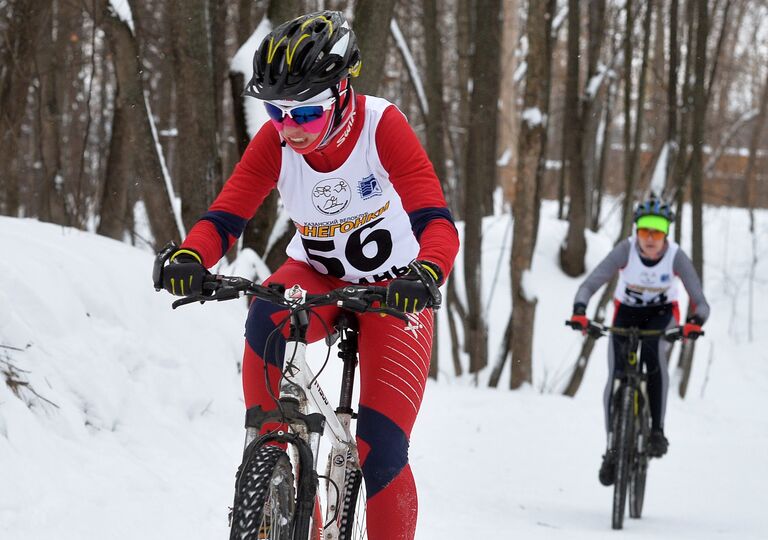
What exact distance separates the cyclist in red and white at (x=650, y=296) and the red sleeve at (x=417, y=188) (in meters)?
3.49

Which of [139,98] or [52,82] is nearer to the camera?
[139,98]

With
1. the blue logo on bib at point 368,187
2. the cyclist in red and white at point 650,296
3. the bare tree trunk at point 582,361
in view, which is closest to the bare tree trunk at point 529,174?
the bare tree trunk at point 582,361

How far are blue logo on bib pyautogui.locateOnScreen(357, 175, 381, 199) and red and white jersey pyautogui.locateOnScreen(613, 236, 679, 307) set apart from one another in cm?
418

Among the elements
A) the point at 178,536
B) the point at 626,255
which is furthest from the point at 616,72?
the point at 178,536

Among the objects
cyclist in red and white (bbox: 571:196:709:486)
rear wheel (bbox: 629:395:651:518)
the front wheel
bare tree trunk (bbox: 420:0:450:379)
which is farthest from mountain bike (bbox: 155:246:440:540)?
bare tree trunk (bbox: 420:0:450:379)

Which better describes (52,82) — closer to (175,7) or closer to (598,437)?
(175,7)

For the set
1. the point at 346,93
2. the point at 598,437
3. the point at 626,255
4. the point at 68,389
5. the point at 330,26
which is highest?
the point at 330,26

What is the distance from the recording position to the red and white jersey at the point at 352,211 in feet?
11.6

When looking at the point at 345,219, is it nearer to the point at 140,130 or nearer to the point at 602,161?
the point at 140,130

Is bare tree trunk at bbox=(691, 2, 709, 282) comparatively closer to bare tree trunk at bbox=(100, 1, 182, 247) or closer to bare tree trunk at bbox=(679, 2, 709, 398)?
bare tree trunk at bbox=(679, 2, 709, 398)

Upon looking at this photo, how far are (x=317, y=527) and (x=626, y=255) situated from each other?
15.7ft

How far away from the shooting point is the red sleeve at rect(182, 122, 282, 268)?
3408 mm

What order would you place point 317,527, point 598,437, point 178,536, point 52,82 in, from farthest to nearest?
1. point 52,82
2. point 598,437
3. point 178,536
4. point 317,527

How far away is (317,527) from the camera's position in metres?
3.17
